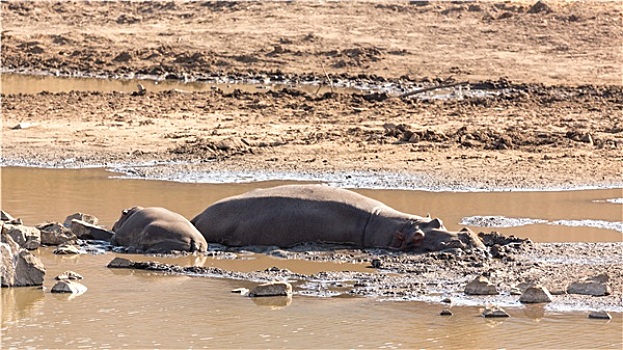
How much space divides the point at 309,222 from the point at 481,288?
2142 mm

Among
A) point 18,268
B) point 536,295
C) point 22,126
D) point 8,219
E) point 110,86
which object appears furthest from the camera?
point 110,86

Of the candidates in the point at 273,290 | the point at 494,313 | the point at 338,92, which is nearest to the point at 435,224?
the point at 273,290

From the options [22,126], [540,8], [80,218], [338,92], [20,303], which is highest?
[540,8]

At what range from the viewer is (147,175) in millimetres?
13453

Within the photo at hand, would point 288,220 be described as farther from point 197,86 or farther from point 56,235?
point 197,86

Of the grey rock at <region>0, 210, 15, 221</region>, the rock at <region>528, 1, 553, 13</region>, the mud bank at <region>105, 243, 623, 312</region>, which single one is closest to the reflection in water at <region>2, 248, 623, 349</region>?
the mud bank at <region>105, 243, 623, 312</region>

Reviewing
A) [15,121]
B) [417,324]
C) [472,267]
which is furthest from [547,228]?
[15,121]

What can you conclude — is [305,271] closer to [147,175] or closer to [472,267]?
[472,267]

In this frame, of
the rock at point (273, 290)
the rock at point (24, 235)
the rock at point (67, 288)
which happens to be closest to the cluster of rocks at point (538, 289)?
the rock at point (273, 290)

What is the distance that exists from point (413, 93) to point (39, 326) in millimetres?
12689

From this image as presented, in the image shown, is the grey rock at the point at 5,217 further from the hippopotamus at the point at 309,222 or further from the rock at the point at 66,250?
the hippopotamus at the point at 309,222

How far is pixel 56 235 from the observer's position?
9.77m

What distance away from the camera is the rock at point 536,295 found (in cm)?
788

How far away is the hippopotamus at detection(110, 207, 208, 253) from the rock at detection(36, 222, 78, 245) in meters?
0.40
